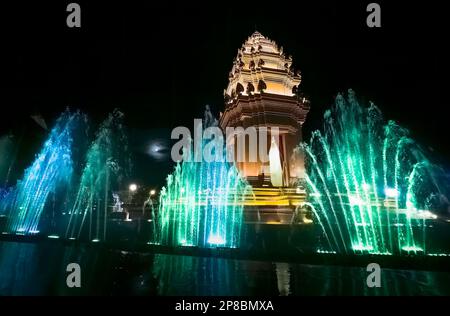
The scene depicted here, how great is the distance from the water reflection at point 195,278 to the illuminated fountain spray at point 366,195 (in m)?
4.05

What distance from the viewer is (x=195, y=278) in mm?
9156

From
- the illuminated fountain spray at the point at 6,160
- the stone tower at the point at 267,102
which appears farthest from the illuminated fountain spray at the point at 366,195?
the illuminated fountain spray at the point at 6,160

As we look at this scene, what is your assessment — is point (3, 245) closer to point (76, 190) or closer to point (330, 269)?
point (76, 190)

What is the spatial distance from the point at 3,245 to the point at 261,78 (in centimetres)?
2138

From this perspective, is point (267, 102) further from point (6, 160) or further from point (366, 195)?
point (6, 160)

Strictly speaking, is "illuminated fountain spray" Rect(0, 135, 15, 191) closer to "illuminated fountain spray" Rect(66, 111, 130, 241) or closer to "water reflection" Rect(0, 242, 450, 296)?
"illuminated fountain spray" Rect(66, 111, 130, 241)

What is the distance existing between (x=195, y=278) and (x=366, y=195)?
15004mm

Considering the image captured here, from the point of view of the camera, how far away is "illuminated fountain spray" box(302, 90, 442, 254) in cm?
1441

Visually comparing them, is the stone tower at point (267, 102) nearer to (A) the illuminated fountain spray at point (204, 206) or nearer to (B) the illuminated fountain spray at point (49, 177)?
(A) the illuminated fountain spray at point (204, 206)

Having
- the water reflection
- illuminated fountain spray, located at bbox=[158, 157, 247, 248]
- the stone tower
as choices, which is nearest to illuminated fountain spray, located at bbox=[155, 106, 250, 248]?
illuminated fountain spray, located at bbox=[158, 157, 247, 248]

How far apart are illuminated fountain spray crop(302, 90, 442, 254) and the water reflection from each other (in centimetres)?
405

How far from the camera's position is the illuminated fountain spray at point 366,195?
14414 mm
